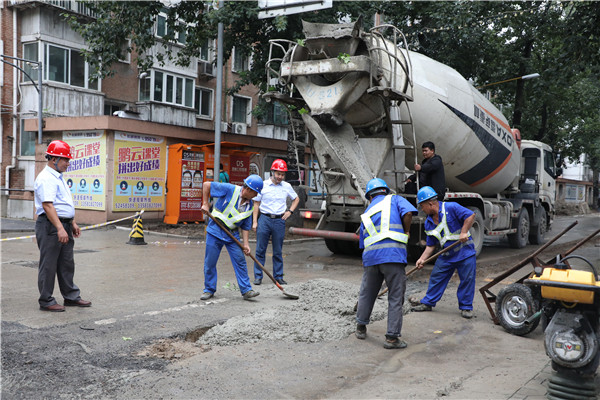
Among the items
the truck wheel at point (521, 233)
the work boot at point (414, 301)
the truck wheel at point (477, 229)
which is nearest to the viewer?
the work boot at point (414, 301)

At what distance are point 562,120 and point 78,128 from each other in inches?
920

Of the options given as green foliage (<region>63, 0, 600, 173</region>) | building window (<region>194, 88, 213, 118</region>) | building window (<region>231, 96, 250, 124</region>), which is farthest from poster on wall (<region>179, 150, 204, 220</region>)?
building window (<region>231, 96, 250, 124</region>)

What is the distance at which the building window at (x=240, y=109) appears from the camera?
27.2 metres

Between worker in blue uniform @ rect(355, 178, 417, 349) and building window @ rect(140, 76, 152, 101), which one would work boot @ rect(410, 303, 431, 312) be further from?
building window @ rect(140, 76, 152, 101)

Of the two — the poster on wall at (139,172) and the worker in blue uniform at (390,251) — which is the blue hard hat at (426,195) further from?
the poster on wall at (139,172)

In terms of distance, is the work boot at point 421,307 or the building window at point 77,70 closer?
the work boot at point 421,307

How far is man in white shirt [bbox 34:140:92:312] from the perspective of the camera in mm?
5934

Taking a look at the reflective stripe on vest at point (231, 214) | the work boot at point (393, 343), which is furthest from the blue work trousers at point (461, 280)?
the reflective stripe on vest at point (231, 214)

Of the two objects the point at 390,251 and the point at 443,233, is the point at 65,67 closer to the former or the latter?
the point at 443,233

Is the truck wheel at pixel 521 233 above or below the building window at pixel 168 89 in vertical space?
below

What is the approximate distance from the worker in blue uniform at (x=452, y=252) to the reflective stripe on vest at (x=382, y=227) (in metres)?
1.25

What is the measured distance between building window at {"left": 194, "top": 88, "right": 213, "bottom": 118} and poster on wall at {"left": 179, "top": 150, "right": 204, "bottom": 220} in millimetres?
8760

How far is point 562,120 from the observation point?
1099 inches

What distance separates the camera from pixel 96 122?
52.0 feet
